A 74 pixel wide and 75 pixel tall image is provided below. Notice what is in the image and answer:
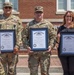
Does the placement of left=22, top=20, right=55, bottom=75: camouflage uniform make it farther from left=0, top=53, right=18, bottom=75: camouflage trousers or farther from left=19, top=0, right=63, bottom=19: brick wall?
left=19, top=0, right=63, bottom=19: brick wall

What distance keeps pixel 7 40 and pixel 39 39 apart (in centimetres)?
78

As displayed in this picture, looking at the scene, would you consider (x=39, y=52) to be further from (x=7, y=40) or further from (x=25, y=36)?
(x=7, y=40)

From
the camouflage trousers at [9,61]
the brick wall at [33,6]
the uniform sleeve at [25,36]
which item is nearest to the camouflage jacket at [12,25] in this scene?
the uniform sleeve at [25,36]

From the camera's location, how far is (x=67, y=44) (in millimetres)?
8562

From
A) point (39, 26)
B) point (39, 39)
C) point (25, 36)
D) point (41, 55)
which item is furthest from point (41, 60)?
point (39, 26)

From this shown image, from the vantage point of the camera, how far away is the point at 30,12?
2000 cm

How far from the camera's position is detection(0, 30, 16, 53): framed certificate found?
8.61 m

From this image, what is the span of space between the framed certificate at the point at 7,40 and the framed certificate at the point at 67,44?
116cm

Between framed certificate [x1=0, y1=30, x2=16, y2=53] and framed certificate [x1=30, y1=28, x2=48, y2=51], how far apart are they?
46 centimetres

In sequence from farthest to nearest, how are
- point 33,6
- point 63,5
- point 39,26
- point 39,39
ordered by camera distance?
point 63,5, point 33,6, point 39,39, point 39,26

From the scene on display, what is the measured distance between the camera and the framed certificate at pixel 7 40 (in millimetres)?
8609

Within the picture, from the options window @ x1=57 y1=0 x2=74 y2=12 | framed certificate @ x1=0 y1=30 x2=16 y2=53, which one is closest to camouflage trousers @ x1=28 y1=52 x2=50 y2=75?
framed certificate @ x1=0 y1=30 x2=16 y2=53

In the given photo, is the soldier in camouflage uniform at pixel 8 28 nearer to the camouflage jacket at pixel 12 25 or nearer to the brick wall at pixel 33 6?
A: the camouflage jacket at pixel 12 25

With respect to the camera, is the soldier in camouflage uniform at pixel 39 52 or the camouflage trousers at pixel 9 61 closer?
the soldier in camouflage uniform at pixel 39 52
